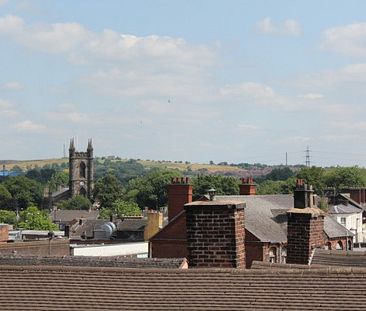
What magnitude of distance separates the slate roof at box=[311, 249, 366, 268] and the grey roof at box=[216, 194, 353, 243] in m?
17.9

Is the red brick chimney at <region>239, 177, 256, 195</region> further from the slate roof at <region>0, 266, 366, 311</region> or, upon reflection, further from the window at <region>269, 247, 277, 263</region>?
the slate roof at <region>0, 266, 366, 311</region>

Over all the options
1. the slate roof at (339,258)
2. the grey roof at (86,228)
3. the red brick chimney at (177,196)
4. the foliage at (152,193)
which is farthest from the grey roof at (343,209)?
the foliage at (152,193)

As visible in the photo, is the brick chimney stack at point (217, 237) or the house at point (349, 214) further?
the house at point (349, 214)

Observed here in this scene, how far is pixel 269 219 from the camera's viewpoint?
41.8 meters

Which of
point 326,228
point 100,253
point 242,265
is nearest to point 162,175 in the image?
point 100,253

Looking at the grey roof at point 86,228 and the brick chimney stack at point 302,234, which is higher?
the brick chimney stack at point 302,234

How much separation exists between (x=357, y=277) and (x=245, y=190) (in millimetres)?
34925

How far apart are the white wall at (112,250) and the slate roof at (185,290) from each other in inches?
1477

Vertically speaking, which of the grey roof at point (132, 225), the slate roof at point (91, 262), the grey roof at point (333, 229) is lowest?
the grey roof at point (132, 225)

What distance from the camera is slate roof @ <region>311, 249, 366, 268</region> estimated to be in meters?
18.2

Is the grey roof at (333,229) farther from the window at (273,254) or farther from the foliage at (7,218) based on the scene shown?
the foliage at (7,218)

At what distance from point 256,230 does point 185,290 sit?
2656 cm

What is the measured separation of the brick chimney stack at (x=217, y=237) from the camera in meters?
15.0

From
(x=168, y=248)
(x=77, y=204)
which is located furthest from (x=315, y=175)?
(x=168, y=248)
